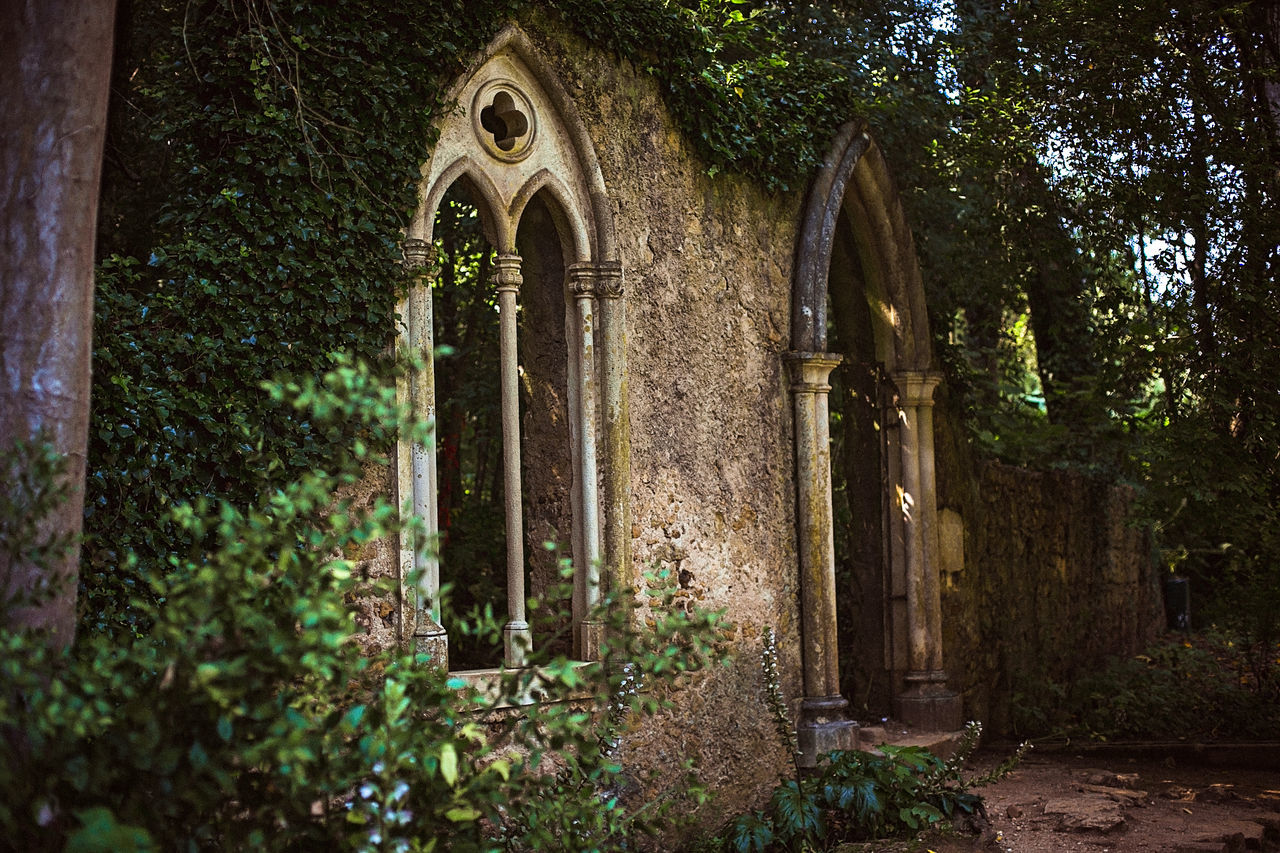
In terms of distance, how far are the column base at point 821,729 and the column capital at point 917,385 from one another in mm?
2162

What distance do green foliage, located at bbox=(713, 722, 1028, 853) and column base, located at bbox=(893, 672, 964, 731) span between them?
5.43 ft

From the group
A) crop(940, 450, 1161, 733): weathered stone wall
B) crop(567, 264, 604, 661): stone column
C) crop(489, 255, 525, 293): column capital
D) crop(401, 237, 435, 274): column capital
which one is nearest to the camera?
crop(401, 237, 435, 274): column capital

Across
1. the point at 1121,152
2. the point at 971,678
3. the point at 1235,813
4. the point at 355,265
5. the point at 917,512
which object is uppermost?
the point at 1121,152

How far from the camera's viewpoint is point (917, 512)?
750cm

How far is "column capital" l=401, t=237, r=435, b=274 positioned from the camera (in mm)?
4602

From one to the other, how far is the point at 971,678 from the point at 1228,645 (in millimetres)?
4148

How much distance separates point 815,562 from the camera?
6406mm

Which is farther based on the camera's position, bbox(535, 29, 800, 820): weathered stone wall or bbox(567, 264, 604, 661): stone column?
bbox(535, 29, 800, 820): weathered stone wall

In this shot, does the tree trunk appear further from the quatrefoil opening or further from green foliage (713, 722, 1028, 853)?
green foliage (713, 722, 1028, 853)

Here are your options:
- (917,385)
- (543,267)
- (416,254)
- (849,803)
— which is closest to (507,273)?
(416,254)

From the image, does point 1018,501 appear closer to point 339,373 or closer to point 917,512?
point 917,512

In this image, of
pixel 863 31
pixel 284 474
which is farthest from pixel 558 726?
pixel 863 31

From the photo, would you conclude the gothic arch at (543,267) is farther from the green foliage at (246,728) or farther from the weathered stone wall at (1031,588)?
the weathered stone wall at (1031,588)

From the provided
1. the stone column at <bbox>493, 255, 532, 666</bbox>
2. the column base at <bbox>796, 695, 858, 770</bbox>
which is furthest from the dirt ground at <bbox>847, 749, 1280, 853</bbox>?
the stone column at <bbox>493, 255, 532, 666</bbox>
